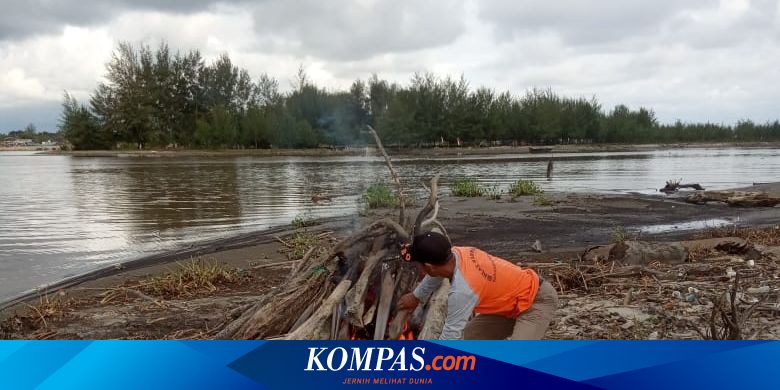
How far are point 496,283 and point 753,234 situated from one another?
26.0ft

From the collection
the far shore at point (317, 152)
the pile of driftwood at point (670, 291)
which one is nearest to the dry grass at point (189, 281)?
the pile of driftwood at point (670, 291)

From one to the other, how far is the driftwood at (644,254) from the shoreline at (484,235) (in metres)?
0.83

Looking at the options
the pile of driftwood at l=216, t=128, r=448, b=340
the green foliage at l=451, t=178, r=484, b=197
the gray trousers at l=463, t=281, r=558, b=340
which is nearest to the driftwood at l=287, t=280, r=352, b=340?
the pile of driftwood at l=216, t=128, r=448, b=340

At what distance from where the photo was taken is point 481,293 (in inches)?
149

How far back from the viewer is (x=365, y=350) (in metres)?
2.71

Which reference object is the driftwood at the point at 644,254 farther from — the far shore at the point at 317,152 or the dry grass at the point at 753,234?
the far shore at the point at 317,152

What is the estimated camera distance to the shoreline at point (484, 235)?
701 cm

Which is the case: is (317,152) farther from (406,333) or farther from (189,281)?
(406,333)

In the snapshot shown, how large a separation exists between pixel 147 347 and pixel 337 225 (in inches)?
385

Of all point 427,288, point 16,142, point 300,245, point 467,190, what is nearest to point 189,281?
point 300,245

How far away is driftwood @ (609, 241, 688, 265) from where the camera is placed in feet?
25.5

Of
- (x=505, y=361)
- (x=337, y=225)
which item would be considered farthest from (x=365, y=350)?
(x=337, y=225)

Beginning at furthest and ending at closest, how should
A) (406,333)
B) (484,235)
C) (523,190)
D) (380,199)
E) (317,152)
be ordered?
(317,152) < (523,190) < (380,199) < (484,235) < (406,333)

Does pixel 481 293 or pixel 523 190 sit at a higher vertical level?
pixel 481 293
